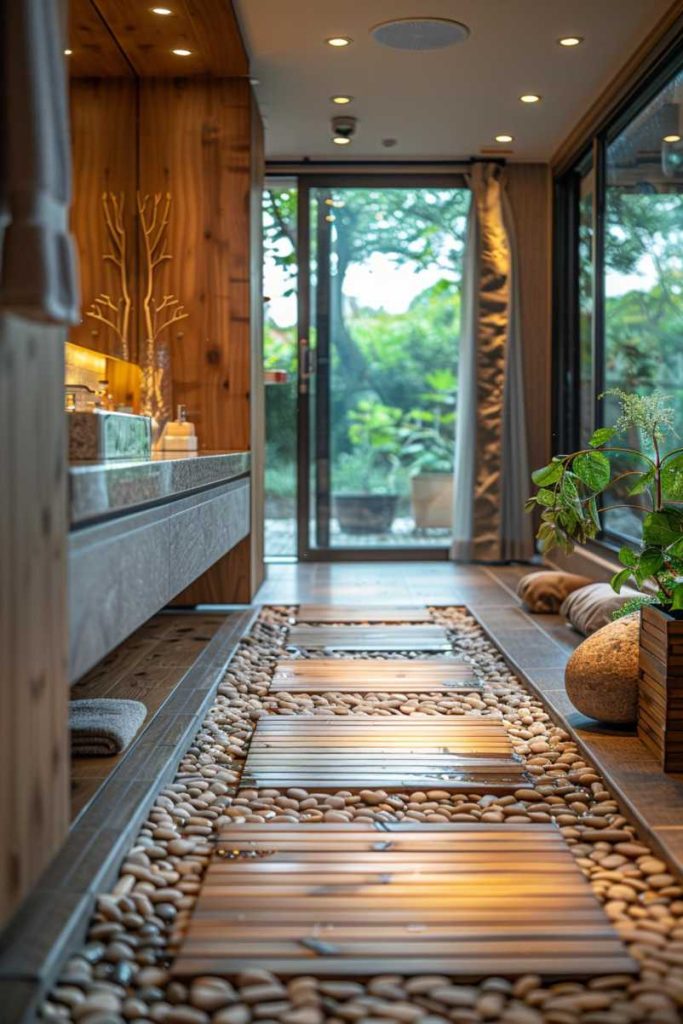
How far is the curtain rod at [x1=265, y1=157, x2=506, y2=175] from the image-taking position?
6.30m

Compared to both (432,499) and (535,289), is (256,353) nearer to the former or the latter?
(432,499)

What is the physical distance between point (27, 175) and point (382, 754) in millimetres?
1643

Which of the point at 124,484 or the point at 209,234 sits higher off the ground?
the point at 209,234

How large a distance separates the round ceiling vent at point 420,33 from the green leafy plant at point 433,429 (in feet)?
7.96

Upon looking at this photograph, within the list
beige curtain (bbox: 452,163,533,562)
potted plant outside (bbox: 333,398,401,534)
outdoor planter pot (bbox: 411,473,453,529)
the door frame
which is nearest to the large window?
beige curtain (bbox: 452,163,533,562)

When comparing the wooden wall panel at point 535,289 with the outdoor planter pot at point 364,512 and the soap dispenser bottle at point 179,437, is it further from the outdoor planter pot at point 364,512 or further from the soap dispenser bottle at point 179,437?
the soap dispenser bottle at point 179,437

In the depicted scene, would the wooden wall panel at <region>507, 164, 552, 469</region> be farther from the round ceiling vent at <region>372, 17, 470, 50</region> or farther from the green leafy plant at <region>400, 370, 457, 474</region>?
the round ceiling vent at <region>372, 17, 470, 50</region>

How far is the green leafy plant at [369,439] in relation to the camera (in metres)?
6.53

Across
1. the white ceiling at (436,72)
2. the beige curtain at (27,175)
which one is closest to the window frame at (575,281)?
the white ceiling at (436,72)

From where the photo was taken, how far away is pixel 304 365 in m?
6.41

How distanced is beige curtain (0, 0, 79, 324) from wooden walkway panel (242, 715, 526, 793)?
4.37 ft

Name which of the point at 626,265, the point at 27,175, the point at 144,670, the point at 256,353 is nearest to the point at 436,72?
the point at 626,265

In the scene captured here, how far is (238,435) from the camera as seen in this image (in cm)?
473

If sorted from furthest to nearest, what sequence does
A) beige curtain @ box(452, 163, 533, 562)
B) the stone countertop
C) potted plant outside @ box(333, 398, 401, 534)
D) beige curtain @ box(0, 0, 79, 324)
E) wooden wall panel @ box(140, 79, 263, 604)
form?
potted plant outside @ box(333, 398, 401, 534) < beige curtain @ box(452, 163, 533, 562) < wooden wall panel @ box(140, 79, 263, 604) < the stone countertop < beige curtain @ box(0, 0, 79, 324)
